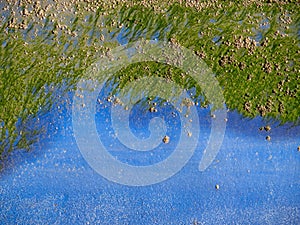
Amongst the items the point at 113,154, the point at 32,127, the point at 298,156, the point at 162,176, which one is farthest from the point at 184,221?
→ the point at 32,127

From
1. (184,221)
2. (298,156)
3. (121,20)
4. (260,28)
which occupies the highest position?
(260,28)

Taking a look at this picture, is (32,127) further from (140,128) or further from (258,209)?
(258,209)

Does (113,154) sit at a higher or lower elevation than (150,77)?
lower

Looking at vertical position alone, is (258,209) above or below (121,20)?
below

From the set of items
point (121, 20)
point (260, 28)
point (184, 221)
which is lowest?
point (184, 221)

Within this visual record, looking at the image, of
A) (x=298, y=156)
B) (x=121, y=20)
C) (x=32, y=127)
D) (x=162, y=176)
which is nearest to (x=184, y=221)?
(x=162, y=176)

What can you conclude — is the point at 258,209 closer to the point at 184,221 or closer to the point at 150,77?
the point at 184,221

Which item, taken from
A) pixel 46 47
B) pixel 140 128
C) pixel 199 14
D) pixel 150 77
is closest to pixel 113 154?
pixel 140 128
